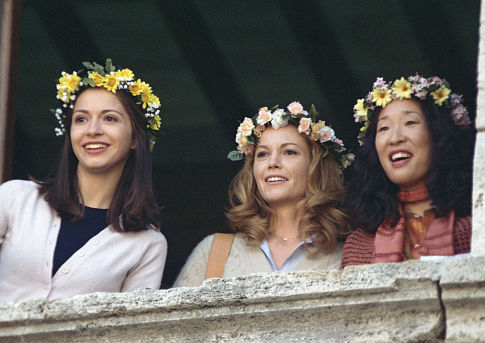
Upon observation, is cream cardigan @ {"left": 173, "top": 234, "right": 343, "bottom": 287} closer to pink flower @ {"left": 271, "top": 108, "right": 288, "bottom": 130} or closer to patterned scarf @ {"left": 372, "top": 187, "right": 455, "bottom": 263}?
patterned scarf @ {"left": 372, "top": 187, "right": 455, "bottom": 263}

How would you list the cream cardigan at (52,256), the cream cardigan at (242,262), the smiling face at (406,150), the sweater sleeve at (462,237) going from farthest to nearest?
the cream cardigan at (242,262) → the smiling face at (406,150) → the cream cardigan at (52,256) → the sweater sleeve at (462,237)

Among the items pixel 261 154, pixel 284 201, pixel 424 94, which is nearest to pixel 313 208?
pixel 284 201

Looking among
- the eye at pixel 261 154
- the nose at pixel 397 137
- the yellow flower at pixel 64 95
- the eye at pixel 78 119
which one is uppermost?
the yellow flower at pixel 64 95

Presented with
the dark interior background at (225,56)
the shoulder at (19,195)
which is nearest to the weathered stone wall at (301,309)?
the shoulder at (19,195)

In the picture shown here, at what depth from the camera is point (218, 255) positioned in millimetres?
4820

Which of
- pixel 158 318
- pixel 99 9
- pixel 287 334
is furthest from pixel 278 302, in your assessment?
pixel 99 9

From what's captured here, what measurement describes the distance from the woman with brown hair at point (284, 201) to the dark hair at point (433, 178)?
0.20 m

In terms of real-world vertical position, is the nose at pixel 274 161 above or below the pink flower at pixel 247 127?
below

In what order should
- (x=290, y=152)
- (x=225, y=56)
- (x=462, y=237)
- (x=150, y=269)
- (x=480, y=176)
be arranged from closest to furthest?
(x=480, y=176)
(x=462, y=237)
(x=150, y=269)
(x=290, y=152)
(x=225, y=56)

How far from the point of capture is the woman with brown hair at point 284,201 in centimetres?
477

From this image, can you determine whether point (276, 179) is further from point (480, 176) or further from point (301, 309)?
point (480, 176)

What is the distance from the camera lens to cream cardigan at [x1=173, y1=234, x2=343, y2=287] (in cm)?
472

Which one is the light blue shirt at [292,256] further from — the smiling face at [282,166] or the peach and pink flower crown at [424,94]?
the peach and pink flower crown at [424,94]

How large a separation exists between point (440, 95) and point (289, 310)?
1483 millimetres
